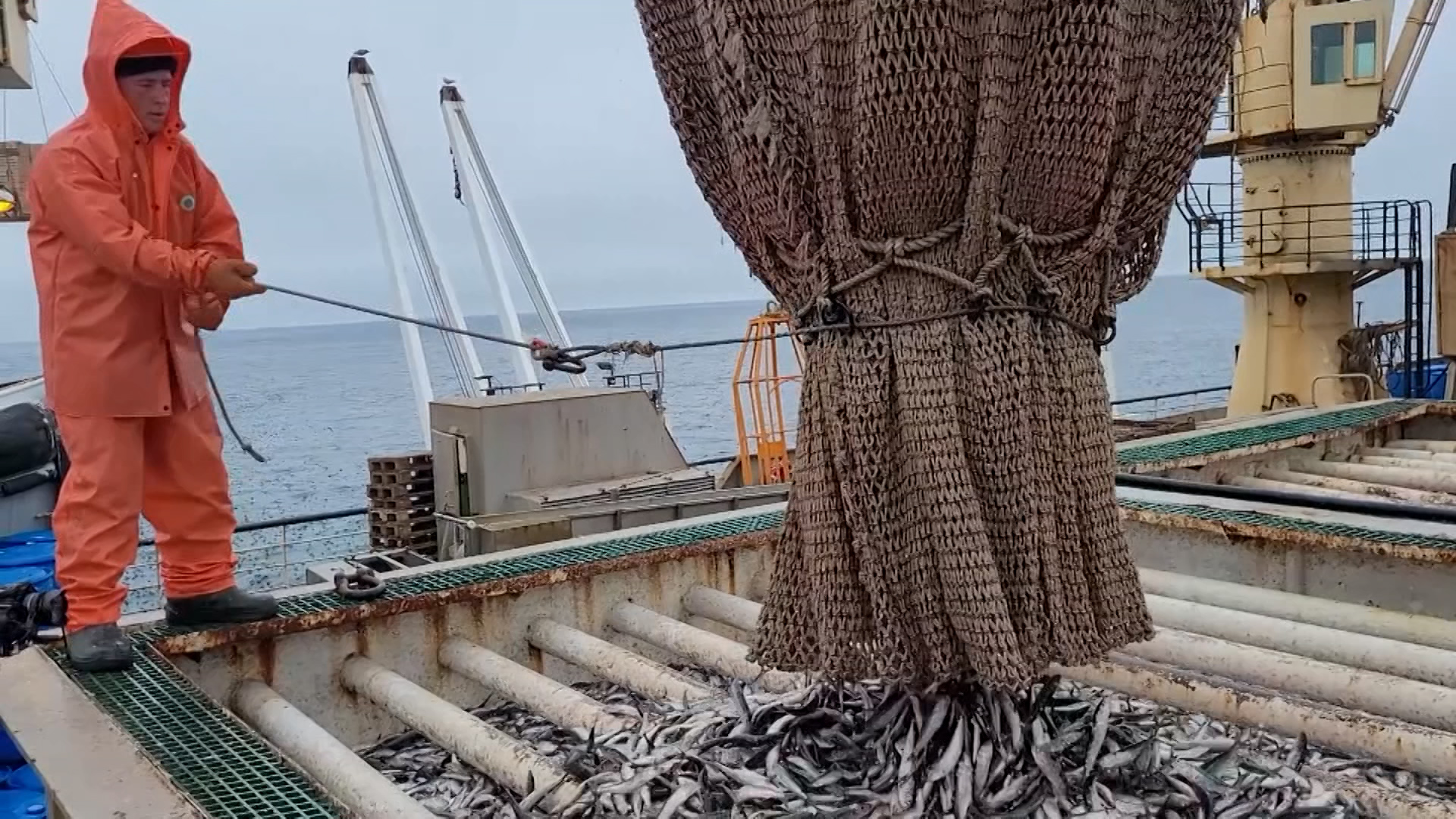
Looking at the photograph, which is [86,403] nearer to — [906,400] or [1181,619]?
[906,400]

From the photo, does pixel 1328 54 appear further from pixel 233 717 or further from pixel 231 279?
pixel 233 717

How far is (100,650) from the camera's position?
11.7 feet

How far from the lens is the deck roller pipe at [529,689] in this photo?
332 cm

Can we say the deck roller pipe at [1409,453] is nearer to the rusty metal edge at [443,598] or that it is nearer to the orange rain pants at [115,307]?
the rusty metal edge at [443,598]

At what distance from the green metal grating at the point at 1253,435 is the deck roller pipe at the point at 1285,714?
9.28ft

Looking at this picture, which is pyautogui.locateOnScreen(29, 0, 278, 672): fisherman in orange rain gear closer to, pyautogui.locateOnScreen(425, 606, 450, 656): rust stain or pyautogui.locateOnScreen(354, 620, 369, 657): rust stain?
pyautogui.locateOnScreen(354, 620, 369, 657): rust stain

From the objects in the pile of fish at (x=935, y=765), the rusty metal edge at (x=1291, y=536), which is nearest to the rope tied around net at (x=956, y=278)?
the pile of fish at (x=935, y=765)

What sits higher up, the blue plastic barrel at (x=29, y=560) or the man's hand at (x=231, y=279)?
the man's hand at (x=231, y=279)

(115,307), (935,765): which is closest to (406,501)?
(115,307)

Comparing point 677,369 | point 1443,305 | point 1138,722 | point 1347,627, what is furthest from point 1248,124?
point 677,369

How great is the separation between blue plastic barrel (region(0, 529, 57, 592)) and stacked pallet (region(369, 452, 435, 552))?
2.45m

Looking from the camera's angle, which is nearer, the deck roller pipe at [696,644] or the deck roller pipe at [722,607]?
the deck roller pipe at [696,644]

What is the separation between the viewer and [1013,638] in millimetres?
2334

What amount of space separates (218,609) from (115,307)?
1.03 metres
